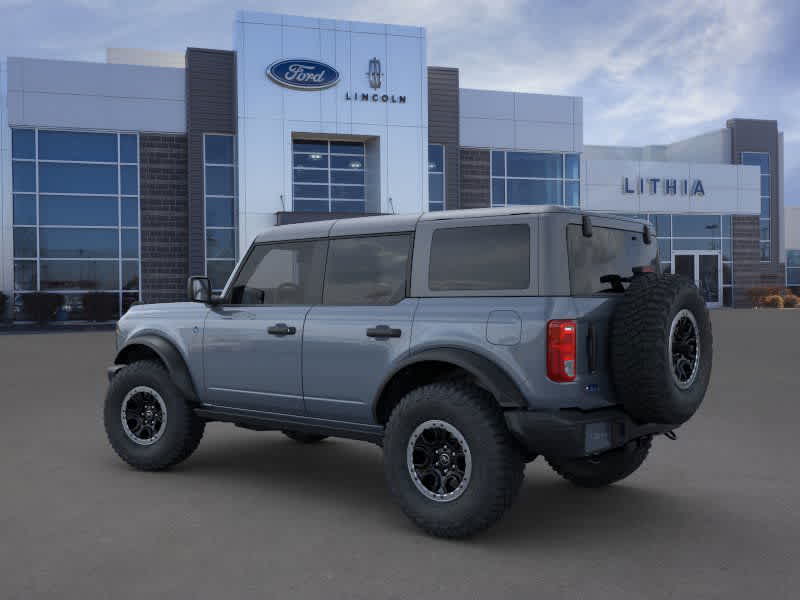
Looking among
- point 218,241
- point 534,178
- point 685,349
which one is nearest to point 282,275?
point 685,349

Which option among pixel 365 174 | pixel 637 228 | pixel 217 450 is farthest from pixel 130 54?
pixel 637 228

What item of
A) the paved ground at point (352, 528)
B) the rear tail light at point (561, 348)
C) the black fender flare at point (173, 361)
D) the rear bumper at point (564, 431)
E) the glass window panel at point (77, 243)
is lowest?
the paved ground at point (352, 528)

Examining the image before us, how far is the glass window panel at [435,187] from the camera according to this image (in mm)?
34281

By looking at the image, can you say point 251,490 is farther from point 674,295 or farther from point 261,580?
point 674,295

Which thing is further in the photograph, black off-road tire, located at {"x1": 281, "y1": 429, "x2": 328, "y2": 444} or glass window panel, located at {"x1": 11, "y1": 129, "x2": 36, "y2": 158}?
glass window panel, located at {"x1": 11, "y1": 129, "x2": 36, "y2": 158}

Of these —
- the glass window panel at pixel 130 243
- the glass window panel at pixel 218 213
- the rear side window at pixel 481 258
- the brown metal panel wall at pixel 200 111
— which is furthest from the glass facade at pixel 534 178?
the rear side window at pixel 481 258

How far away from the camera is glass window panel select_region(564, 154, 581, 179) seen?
3650cm

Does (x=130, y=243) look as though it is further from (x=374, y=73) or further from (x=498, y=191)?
(x=498, y=191)

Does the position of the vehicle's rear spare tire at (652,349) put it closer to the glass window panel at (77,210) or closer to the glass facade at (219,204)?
the glass facade at (219,204)

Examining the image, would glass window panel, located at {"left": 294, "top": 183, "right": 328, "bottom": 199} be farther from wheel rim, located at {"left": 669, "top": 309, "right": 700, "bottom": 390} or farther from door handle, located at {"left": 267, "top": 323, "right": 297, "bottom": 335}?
wheel rim, located at {"left": 669, "top": 309, "right": 700, "bottom": 390}

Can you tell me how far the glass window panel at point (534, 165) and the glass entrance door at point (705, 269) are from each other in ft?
35.4

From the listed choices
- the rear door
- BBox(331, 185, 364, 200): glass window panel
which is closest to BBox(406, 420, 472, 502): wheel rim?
the rear door

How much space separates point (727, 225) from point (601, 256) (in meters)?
42.5

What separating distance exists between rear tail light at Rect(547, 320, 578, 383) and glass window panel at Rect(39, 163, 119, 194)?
28.7 metres
